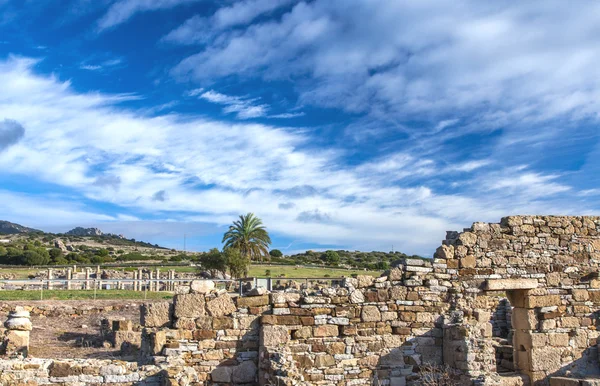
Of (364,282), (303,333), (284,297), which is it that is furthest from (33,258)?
(364,282)

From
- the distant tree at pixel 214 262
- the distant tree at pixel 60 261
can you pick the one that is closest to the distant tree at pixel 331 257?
the distant tree at pixel 214 262

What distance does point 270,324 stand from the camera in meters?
10.6

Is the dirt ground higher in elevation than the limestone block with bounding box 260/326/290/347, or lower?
lower

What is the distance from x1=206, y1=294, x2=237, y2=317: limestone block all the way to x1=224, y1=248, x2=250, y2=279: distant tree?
32.0 metres

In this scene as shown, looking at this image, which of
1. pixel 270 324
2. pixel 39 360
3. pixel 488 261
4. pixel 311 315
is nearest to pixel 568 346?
pixel 488 261

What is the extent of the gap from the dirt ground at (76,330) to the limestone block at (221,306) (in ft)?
15.1

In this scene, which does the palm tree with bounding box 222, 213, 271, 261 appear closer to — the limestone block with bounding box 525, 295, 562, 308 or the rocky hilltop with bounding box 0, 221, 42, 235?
the limestone block with bounding box 525, 295, 562, 308

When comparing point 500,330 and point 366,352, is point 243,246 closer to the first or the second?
point 500,330

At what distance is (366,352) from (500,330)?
764 centimetres

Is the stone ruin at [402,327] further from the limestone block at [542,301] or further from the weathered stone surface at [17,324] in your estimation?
the weathered stone surface at [17,324]

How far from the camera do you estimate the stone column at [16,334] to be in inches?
583

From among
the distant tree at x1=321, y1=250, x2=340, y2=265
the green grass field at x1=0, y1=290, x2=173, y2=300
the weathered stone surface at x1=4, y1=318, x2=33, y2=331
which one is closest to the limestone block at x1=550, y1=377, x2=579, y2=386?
the weathered stone surface at x1=4, y1=318, x2=33, y2=331

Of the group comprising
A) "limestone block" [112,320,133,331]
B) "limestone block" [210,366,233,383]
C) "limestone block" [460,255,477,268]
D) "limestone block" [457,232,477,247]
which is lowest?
"limestone block" [210,366,233,383]

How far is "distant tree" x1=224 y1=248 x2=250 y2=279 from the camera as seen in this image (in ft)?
139
